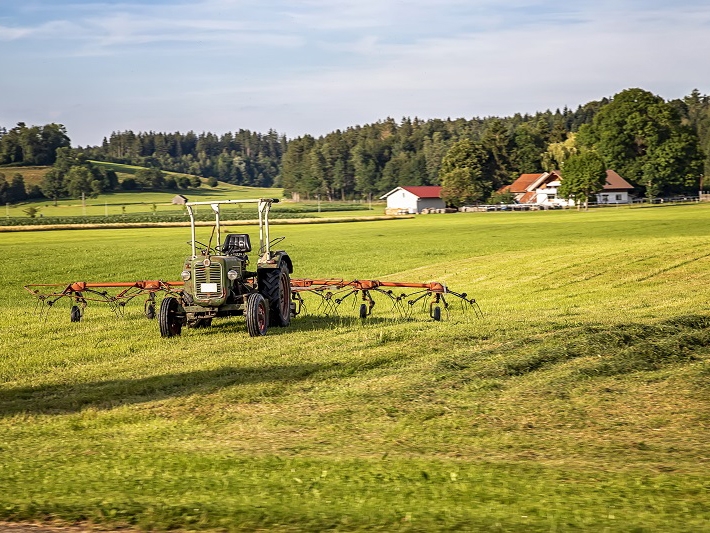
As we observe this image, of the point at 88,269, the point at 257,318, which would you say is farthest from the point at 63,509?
the point at 88,269

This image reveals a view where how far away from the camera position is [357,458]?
901 cm

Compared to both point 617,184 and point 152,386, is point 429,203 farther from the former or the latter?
point 152,386

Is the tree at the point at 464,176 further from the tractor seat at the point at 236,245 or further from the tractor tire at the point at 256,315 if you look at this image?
the tractor tire at the point at 256,315

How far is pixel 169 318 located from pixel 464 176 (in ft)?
396

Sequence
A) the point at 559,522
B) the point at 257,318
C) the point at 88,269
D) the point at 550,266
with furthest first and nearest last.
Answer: the point at 88,269
the point at 550,266
the point at 257,318
the point at 559,522

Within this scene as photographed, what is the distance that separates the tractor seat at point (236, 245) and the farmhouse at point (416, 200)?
427 feet

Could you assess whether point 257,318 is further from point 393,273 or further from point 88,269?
point 88,269

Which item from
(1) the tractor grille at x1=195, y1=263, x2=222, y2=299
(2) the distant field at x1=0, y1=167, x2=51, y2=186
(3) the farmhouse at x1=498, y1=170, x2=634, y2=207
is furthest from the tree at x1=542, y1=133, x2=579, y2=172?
(1) the tractor grille at x1=195, y1=263, x2=222, y2=299

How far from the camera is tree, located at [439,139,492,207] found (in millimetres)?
137875

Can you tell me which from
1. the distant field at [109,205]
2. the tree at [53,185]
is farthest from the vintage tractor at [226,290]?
the tree at [53,185]

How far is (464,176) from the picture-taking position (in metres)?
137

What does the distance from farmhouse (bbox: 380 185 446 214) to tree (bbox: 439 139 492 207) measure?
10.6 meters

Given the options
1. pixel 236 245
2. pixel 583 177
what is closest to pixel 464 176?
pixel 583 177

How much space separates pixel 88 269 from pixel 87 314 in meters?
18.8
